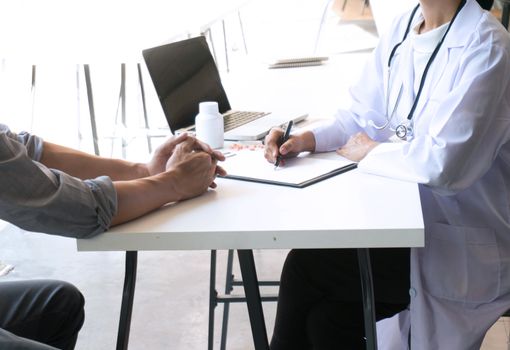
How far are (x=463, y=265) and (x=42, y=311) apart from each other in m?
0.88

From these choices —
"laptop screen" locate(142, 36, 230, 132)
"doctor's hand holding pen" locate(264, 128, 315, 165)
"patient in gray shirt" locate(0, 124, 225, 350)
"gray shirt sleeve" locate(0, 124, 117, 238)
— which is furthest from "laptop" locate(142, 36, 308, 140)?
"gray shirt sleeve" locate(0, 124, 117, 238)

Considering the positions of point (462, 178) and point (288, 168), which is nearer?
point (462, 178)

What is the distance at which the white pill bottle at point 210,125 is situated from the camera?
1721 mm

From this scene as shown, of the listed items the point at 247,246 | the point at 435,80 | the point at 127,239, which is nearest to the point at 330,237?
the point at 247,246

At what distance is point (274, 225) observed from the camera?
1146 mm

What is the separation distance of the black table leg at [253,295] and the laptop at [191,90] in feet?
2.19

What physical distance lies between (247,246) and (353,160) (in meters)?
0.52

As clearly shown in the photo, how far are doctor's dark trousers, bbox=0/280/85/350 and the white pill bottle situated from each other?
19.9 inches

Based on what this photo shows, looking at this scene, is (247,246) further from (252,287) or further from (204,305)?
(204,305)

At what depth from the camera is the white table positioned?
3.65 feet

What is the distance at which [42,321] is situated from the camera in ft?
4.65

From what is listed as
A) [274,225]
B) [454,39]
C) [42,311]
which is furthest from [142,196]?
[454,39]

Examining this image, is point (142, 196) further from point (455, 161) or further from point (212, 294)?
point (212, 294)

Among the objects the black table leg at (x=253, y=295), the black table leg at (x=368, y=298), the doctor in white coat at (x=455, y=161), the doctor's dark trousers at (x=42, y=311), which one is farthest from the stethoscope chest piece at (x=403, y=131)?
the doctor's dark trousers at (x=42, y=311)
